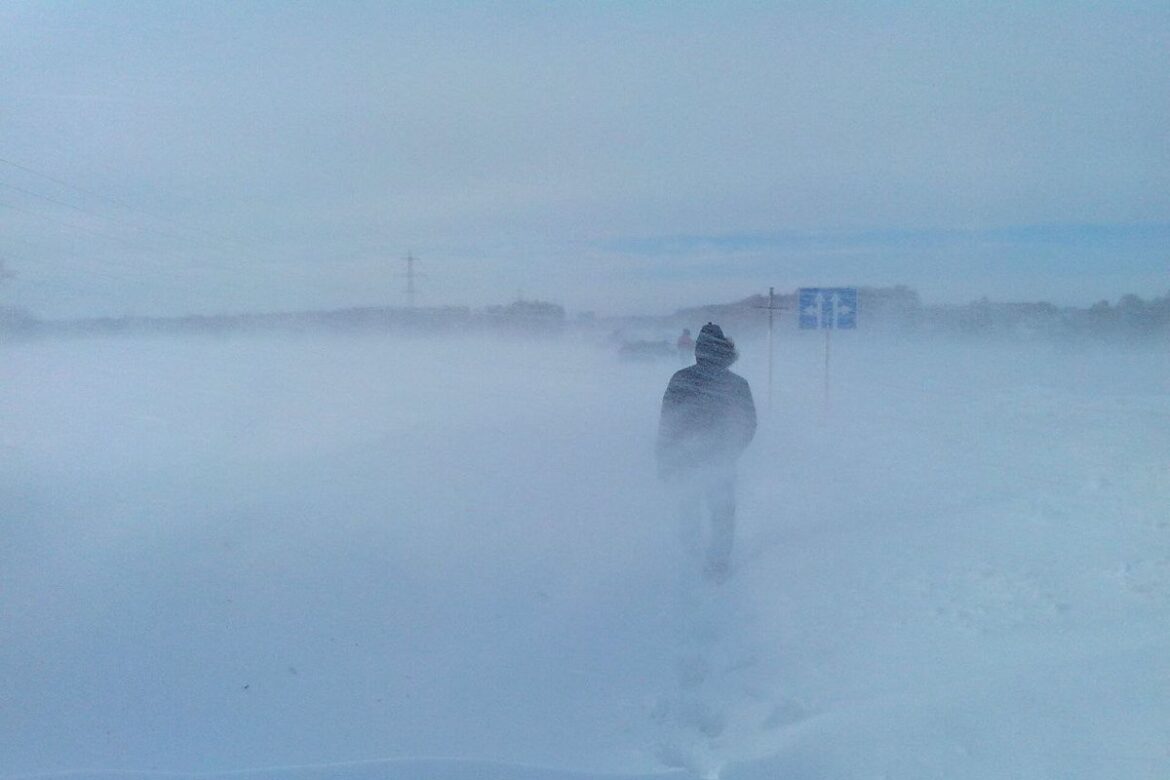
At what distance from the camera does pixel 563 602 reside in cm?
679

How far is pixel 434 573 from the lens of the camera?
23.3 feet

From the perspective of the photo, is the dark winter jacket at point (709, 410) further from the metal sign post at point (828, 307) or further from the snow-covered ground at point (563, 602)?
the metal sign post at point (828, 307)

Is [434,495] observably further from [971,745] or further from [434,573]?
[971,745]

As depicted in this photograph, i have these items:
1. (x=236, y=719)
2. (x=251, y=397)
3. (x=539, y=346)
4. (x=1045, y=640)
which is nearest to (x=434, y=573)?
(x=236, y=719)

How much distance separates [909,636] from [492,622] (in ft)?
8.05

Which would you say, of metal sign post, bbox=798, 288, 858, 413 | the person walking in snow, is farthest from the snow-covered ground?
metal sign post, bbox=798, 288, 858, 413

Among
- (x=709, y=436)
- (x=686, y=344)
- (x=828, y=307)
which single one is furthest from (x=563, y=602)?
(x=828, y=307)

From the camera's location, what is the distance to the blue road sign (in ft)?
35.6

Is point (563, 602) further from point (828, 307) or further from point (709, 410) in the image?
point (828, 307)

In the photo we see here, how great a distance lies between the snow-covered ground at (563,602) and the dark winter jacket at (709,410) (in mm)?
876

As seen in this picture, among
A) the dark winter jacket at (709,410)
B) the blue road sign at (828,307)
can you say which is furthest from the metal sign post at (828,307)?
the dark winter jacket at (709,410)

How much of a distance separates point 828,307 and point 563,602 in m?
5.40

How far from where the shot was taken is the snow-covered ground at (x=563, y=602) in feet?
15.1

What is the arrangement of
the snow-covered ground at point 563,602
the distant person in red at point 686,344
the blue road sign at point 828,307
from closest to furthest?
the snow-covered ground at point 563,602 → the distant person in red at point 686,344 → the blue road sign at point 828,307
